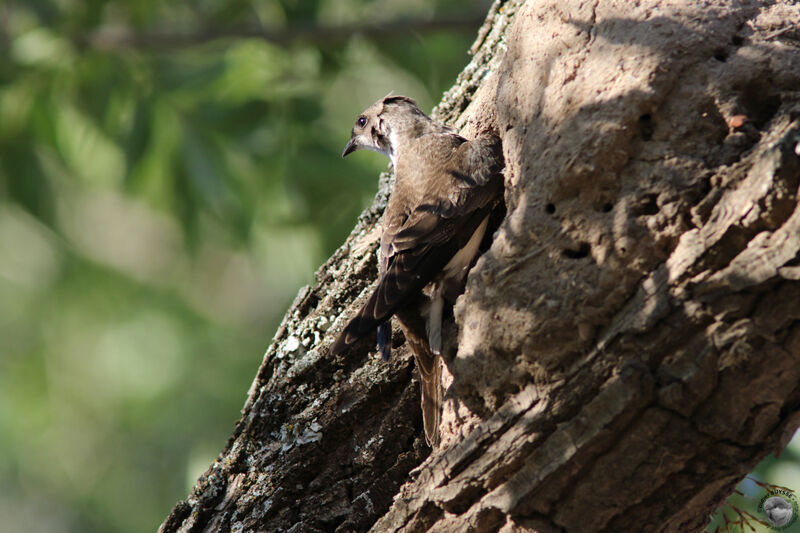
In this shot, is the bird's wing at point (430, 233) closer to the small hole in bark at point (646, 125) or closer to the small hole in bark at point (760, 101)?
the small hole in bark at point (646, 125)

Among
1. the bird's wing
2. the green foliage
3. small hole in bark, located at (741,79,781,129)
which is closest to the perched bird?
the bird's wing

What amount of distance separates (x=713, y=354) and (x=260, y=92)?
19.9 ft

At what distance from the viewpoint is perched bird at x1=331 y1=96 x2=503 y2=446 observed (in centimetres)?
354

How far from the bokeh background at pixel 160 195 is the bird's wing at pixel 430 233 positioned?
6.88 feet

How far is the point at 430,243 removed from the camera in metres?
3.73

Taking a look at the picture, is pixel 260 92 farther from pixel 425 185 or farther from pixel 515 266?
pixel 515 266

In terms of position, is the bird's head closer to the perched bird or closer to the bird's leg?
the perched bird

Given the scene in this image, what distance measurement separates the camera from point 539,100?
11.3 feet

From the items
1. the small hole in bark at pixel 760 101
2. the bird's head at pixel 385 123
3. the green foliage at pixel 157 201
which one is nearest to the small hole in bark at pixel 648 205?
the small hole in bark at pixel 760 101

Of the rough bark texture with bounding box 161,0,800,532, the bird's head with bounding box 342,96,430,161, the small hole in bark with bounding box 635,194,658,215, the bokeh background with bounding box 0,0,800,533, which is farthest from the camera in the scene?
the bokeh background with bounding box 0,0,800,533

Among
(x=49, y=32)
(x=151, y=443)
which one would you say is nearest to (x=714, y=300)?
(x=49, y=32)

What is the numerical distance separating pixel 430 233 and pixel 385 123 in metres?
1.50

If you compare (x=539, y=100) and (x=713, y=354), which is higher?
(x=539, y=100)

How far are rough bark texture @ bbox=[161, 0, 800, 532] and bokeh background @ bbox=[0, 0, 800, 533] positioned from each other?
1.95 metres
